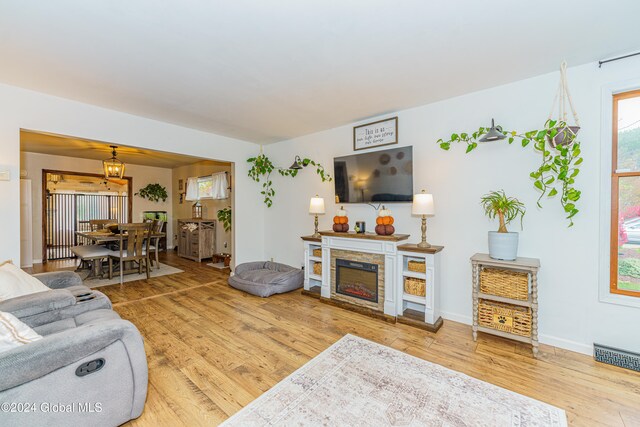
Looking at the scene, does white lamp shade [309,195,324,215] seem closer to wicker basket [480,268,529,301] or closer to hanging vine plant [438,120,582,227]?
wicker basket [480,268,529,301]

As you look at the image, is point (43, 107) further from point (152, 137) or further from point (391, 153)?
point (391, 153)

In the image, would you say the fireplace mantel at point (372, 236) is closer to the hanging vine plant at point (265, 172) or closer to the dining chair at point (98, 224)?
the hanging vine plant at point (265, 172)

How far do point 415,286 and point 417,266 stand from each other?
0.22 meters

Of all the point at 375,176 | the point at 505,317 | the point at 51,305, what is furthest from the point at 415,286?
the point at 51,305

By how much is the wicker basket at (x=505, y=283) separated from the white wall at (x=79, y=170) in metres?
8.43

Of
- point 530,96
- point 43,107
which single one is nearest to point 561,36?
point 530,96

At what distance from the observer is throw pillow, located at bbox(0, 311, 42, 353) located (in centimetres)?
129

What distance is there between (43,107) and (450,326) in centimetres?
506

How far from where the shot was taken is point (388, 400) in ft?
5.90

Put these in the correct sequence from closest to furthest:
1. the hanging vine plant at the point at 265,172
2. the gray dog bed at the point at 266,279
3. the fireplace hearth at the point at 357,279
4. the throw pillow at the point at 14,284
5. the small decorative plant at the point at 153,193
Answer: the throw pillow at the point at 14,284 → the fireplace hearth at the point at 357,279 → the gray dog bed at the point at 266,279 → the hanging vine plant at the point at 265,172 → the small decorative plant at the point at 153,193

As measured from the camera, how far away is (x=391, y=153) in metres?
3.41

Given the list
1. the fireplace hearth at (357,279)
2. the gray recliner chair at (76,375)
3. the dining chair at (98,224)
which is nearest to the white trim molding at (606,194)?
the fireplace hearth at (357,279)

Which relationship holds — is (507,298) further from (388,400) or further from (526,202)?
(388,400)

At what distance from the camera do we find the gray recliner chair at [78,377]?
1233 mm
